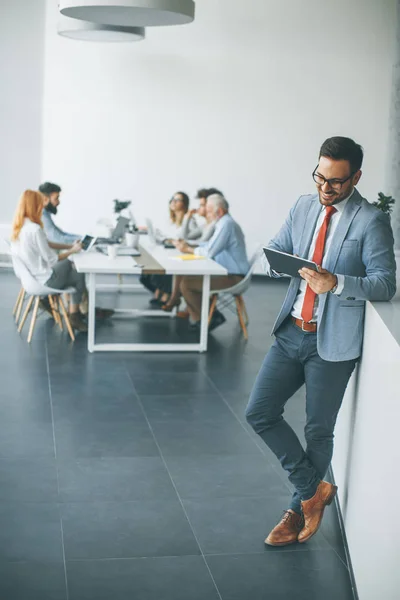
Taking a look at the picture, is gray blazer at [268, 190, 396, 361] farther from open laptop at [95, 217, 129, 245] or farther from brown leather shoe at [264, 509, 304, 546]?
open laptop at [95, 217, 129, 245]

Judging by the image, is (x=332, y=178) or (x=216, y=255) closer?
(x=332, y=178)

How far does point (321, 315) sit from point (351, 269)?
0.23 metres

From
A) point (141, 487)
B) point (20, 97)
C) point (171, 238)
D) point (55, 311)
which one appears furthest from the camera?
point (20, 97)

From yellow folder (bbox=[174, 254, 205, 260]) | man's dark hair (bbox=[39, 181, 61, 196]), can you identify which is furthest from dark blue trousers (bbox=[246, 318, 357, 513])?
man's dark hair (bbox=[39, 181, 61, 196])

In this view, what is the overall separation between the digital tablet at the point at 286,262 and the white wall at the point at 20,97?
28.8 feet

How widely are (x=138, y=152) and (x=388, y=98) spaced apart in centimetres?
348

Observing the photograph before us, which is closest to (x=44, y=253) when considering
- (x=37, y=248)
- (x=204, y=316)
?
(x=37, y=248)

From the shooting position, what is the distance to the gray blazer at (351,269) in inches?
140

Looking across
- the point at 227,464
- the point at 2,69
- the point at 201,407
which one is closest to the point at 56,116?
the point at 2,69

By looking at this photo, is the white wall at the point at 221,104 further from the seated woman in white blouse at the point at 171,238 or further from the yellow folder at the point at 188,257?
the yellow folder at the point at 188,257

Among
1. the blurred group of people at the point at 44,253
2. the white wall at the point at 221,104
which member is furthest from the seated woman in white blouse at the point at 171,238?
the white wall at the point at 221,104

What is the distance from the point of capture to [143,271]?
7.66 metres

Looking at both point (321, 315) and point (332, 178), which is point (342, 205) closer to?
point (332, 178)

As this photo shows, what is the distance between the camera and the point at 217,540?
4.05 m
